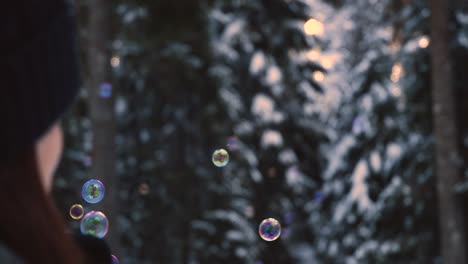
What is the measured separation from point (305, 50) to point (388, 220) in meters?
6.42

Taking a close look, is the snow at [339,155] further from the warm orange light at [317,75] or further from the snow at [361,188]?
the warm orange light at [317,75]

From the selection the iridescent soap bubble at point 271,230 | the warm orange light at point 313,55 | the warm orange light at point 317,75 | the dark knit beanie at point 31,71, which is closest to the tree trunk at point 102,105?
the iridescent soap bubble at point 271,230

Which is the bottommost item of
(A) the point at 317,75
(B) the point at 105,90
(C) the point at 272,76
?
(B) the point at 105,90

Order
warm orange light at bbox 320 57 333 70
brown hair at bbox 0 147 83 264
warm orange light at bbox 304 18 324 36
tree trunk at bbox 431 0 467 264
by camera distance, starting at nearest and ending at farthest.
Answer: brown hair at bbox 0 147 83 264 < tree trunk at bbox 431 0 467 264 < warm orange light at bbox 304 18 324 36 < warm orange light at bbox 320 57 333 70

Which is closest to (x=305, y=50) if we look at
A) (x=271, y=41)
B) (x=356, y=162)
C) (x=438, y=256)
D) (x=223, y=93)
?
(x=271, y=41)

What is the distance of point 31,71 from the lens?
1.02 meters

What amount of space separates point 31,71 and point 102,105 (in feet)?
29.4

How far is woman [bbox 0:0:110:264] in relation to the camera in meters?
0.98

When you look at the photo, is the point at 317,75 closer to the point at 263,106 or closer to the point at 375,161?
A: the point at 263,106

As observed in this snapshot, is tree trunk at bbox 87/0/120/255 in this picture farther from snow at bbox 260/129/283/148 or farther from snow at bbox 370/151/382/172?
snow at bbox 370/151/382/172

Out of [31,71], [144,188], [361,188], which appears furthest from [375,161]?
[31,71]

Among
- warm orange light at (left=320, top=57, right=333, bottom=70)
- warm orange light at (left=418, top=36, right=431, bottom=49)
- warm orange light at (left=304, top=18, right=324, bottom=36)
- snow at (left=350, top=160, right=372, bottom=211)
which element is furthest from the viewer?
warm orange light at (left=320, top=57, right=333, bottom=70)

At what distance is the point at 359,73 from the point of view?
21594 mm

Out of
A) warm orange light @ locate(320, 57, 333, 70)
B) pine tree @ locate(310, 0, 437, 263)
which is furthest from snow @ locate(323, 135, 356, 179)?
warm orange light @ locate(320, 57, 333, 70)
